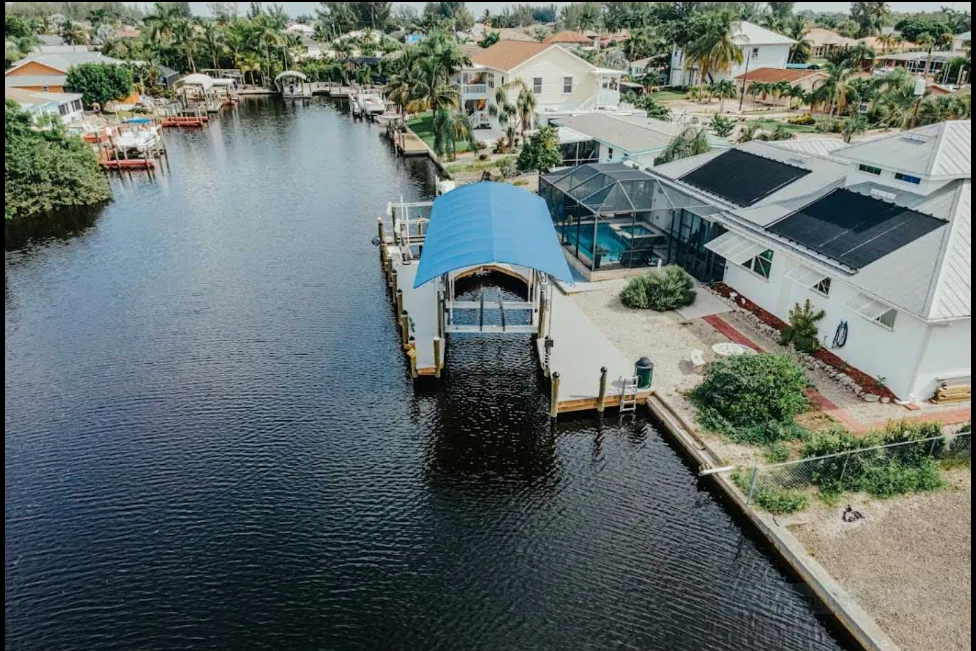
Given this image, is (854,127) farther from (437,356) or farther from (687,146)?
(437,356)

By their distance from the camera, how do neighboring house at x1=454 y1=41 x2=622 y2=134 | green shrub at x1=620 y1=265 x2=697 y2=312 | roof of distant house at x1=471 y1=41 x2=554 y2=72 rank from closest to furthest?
green shrub at x1=620 y1=265 x2=697 y2=312 → neighboring house at x1=454 y1=41 x2=622 y2=134 → roof of distant house at x1=471 y1=41 x2=554 y2=72

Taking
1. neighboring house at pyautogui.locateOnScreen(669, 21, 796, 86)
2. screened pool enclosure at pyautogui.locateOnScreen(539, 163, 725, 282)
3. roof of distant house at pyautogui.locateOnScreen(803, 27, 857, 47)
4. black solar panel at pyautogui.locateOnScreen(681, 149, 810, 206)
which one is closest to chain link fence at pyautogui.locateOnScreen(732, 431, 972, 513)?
screened pool enclosure at pyautogui.locateOnScreen(539, 163, 725, 282)

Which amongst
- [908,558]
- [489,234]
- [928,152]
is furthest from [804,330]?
[489,234]

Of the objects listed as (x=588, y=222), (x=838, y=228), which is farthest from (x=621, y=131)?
(x=838, y=228)

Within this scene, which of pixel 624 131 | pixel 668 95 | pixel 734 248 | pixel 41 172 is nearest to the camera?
pixel 734 248

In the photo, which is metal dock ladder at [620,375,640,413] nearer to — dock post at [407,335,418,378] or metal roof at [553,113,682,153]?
dock post at [407,335,418,378]

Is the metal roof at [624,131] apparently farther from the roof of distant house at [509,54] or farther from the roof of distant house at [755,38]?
the roof of distant house at [755,38]
